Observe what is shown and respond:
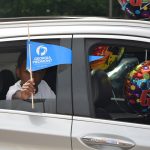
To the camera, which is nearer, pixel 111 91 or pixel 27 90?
pixel 27 90

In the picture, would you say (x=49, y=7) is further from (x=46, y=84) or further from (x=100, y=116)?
(x=100, y=116)

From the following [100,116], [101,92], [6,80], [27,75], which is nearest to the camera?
[100,116]

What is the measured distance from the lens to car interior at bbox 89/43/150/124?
304 centimetres

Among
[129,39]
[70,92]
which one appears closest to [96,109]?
[70,92]

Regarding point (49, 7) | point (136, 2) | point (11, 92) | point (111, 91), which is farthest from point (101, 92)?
point (49, 7)

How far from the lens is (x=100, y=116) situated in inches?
117

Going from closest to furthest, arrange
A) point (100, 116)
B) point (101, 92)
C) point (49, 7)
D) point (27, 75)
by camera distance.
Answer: point (100, 116), point (101, 92), point (27, 75), point (49, 7)

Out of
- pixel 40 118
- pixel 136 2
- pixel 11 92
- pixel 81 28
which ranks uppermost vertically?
pixel 136 2

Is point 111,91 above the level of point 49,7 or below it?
below

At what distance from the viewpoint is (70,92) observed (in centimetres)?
297

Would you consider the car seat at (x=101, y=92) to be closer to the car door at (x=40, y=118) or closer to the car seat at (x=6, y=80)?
the car door at (x=40, y=118)

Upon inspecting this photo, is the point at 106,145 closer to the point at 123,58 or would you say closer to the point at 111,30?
the point at 111,30

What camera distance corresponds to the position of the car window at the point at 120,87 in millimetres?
3023

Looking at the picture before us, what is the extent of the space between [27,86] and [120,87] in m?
0.67
